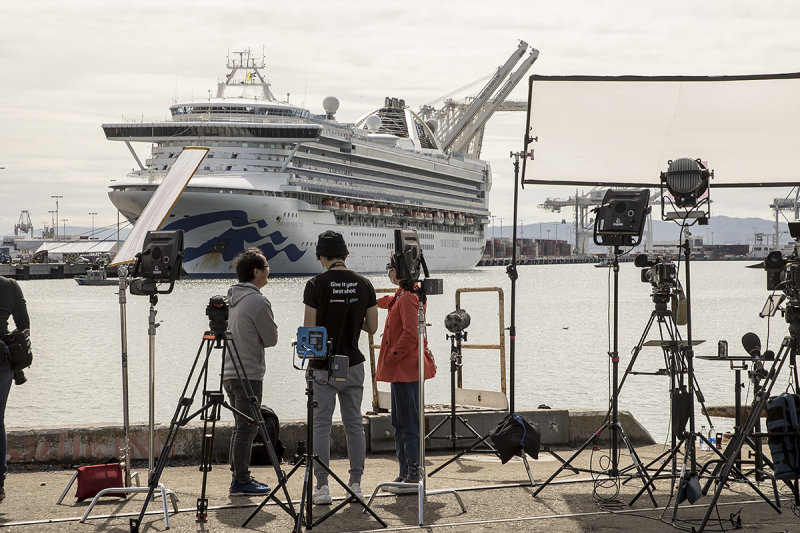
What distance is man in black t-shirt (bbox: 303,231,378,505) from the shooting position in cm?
505

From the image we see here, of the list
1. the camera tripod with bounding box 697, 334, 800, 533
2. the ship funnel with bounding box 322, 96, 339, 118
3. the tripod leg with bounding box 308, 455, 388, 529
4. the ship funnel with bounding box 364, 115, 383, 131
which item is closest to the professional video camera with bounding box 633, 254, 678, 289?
the camera tripod with bounding box 697, 334, 800, 533

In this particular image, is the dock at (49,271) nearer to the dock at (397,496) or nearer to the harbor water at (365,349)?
the harbor water at (365,349)

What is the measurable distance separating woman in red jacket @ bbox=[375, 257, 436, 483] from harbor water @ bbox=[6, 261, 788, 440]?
1155 mm

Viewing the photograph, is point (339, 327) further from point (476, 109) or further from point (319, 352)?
point (476, 109)

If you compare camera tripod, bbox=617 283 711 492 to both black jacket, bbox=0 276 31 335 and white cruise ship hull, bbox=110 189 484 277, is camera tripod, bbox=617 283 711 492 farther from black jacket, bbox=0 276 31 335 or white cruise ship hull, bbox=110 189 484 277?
white cruise ship hull, bbox=110 189 484 277

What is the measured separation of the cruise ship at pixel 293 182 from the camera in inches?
1889

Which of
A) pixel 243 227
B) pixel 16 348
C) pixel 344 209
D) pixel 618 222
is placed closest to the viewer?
pixel 16 348

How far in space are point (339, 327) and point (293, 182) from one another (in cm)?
4821

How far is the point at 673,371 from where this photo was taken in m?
5.49

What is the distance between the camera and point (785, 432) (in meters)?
4.70

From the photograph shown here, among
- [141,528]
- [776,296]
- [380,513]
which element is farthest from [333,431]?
[776,296]

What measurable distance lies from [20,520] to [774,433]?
3667 millimetres

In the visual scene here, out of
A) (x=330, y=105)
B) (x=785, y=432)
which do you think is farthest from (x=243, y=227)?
(x=785, y=432)

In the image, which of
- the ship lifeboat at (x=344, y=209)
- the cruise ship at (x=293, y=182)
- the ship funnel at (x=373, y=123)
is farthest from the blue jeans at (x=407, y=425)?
the ship funnel at (x=373, y=123)
